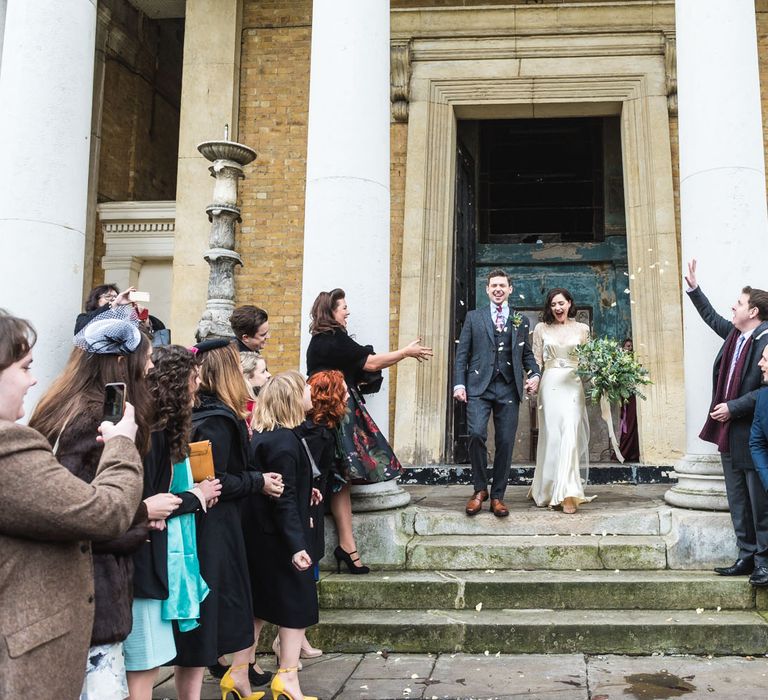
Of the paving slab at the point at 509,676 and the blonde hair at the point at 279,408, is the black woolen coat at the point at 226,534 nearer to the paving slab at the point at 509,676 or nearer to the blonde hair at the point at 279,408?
the blonde hair at the point at 279,408

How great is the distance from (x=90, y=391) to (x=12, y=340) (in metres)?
0.62

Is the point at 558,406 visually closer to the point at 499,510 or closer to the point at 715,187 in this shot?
the point at 499,510

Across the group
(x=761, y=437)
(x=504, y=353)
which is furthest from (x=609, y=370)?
(x=761, y=437)

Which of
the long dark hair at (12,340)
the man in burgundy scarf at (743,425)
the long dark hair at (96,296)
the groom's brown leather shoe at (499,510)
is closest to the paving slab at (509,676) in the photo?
the groom's brown leather shoe at (499,510)

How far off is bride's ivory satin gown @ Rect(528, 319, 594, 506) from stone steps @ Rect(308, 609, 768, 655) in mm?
1408

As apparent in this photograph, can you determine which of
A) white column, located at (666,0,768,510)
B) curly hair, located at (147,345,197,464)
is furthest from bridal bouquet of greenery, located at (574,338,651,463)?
curly hair, located at (147,345,197,464)

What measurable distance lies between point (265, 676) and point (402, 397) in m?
5.66

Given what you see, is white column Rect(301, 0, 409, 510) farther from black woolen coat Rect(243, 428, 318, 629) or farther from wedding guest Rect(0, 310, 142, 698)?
wedding guest Rect(0, 310, 142, 698)

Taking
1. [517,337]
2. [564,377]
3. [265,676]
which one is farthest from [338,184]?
[265,676]

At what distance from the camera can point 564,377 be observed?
6.57 m

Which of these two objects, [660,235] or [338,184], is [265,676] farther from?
[660,235]

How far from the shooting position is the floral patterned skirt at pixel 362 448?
17.9ft

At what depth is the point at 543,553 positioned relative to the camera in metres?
5.48

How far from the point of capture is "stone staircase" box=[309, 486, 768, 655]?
4750mm
